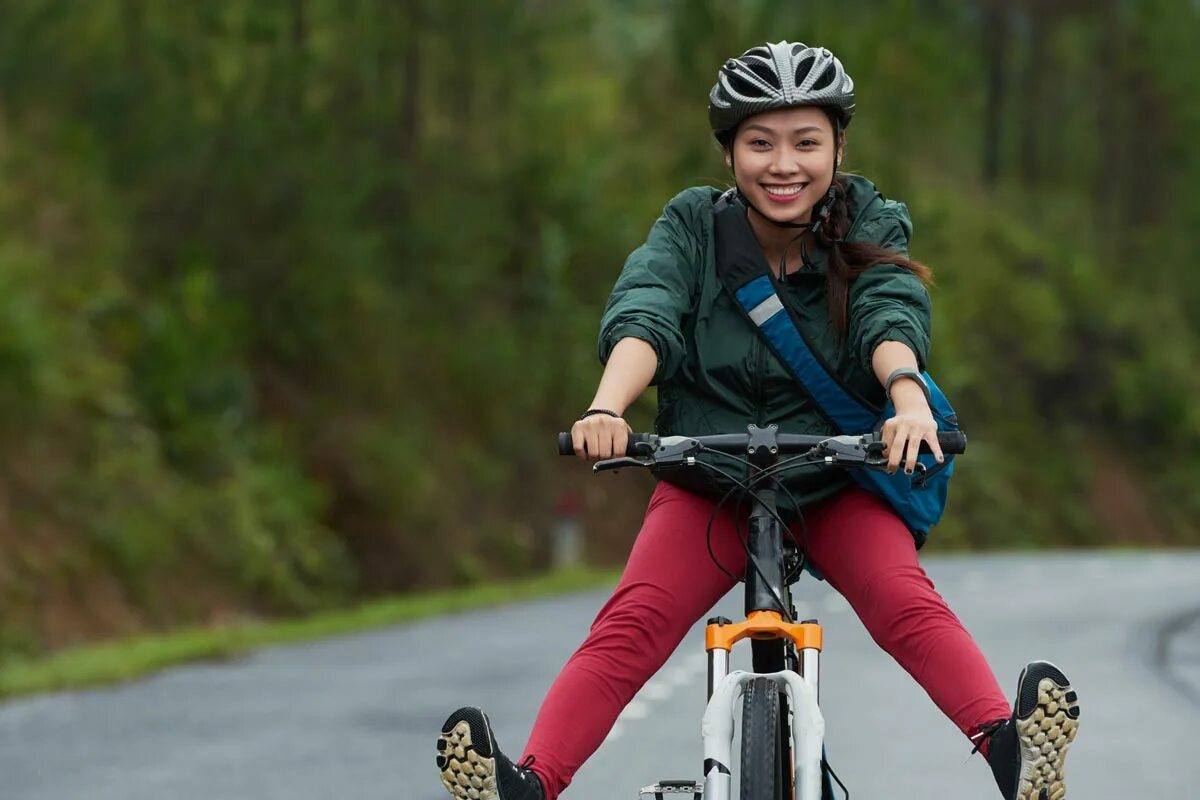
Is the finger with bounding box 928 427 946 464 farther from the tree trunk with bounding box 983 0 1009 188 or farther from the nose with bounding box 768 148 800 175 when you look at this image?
the tree trunk with bounding box 983 0 1009 188

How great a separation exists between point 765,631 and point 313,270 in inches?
765

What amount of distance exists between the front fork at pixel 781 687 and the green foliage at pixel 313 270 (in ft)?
40.5

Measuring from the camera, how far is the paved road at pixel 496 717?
945cm

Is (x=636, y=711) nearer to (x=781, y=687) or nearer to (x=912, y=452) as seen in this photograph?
(x=781, y=687)

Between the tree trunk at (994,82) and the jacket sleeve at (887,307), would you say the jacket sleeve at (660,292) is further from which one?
the tree trunk at (994,82)

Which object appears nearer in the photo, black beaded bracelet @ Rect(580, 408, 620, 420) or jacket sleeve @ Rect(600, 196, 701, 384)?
black beaded bracelet @ Rect(580, 408, 620, 420)

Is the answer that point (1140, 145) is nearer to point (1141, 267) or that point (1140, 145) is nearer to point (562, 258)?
point (1141, 267)

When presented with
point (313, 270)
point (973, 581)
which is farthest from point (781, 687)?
point (973, 581)

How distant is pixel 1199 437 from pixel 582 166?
2884cm

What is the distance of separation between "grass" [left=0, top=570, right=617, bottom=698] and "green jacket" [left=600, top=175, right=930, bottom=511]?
878 centimetres

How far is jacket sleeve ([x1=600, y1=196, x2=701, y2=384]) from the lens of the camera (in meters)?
4.92

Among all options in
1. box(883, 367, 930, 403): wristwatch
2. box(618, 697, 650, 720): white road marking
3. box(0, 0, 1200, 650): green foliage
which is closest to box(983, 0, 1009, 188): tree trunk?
box(0, 0, 1200, 650): green foliage

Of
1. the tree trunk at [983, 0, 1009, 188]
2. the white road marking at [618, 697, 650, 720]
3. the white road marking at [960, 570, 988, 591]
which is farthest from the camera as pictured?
the tree trunk at [983, 0, 1009, 188]

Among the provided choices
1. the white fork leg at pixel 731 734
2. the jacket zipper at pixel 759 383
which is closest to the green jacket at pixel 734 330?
the jacket zipper at pixel 759 383
